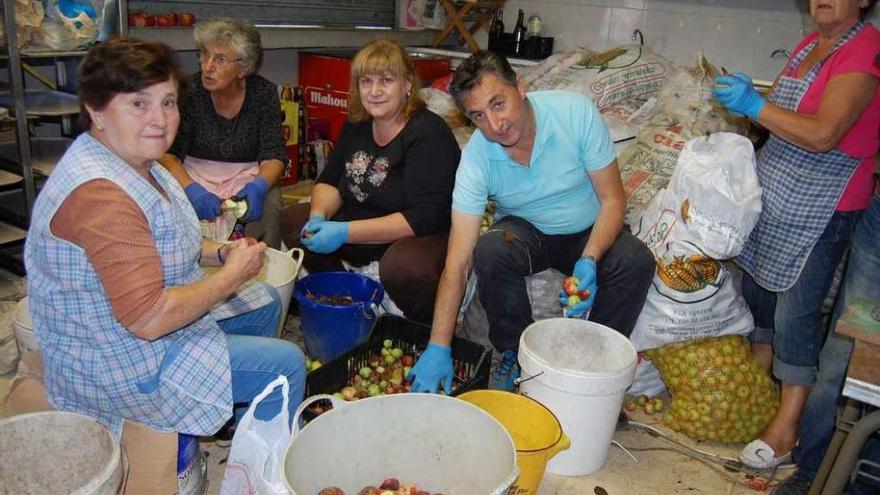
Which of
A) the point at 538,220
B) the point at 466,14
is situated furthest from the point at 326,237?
the point at 466,14

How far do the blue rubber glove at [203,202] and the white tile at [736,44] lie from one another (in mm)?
2685

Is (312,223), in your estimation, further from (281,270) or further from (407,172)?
(407,172)

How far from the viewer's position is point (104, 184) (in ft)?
3.97

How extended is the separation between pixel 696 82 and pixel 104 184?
216cm

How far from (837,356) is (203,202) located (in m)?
1.84

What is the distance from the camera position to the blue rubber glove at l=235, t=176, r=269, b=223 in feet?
7.59

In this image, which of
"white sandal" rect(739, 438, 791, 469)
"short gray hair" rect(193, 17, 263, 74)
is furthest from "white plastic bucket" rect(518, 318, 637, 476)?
"short gray hair" rect(193, 17, 263, 74)

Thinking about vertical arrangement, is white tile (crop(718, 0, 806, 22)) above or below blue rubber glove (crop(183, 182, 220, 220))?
above

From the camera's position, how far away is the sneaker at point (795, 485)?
5.78ft

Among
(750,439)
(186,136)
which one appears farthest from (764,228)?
(186,136)

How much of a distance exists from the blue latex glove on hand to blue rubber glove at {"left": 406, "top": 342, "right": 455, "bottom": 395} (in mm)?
348

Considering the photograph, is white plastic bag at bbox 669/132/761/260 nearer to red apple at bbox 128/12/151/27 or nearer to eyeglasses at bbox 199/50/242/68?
eyeglasses at bbox 199/50/242/68

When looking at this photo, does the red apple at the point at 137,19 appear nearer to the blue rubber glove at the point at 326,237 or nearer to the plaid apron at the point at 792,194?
the blue rubber glove at the point at 326,237

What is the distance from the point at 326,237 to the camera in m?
2.20
